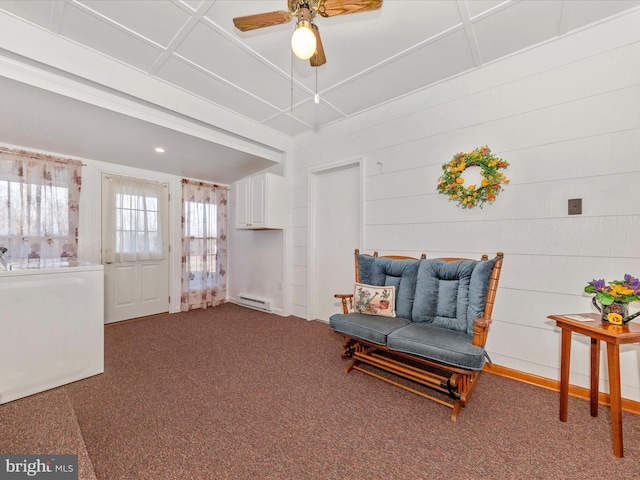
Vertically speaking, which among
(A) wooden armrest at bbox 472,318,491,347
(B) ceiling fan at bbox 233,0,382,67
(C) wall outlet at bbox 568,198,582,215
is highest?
Result: (B) ceiling fan at bbox 233,0,382,67

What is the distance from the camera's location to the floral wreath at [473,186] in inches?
92.8

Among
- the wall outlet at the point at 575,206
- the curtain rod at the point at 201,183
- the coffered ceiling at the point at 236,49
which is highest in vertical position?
the coffered ceiling at the point at 236,49

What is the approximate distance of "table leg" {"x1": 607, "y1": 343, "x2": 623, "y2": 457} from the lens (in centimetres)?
143

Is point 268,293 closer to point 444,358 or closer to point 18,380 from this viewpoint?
point 18,380

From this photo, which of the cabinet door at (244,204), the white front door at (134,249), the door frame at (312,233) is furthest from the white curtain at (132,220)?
the door frame at (312,233)

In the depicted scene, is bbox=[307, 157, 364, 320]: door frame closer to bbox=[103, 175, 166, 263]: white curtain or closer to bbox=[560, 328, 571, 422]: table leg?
bbox=[103, 175, 166, 263]: white curtain

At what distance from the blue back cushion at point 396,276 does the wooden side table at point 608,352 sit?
1.06 metres

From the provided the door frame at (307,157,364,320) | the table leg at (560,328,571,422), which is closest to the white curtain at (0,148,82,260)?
the door frame at (307,157,364,320)

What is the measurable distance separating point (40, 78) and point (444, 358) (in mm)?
3640

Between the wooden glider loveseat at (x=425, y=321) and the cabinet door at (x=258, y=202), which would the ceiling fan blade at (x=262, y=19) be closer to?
the wooden glider loveseat at (x=425, y=321)

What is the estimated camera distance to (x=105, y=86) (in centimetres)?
231

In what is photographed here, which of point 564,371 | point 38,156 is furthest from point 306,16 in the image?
point 38,156

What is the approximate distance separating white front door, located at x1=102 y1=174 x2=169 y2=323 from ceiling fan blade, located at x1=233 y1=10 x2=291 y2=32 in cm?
346

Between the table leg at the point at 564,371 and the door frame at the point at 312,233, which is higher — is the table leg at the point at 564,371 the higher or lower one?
the lower one
